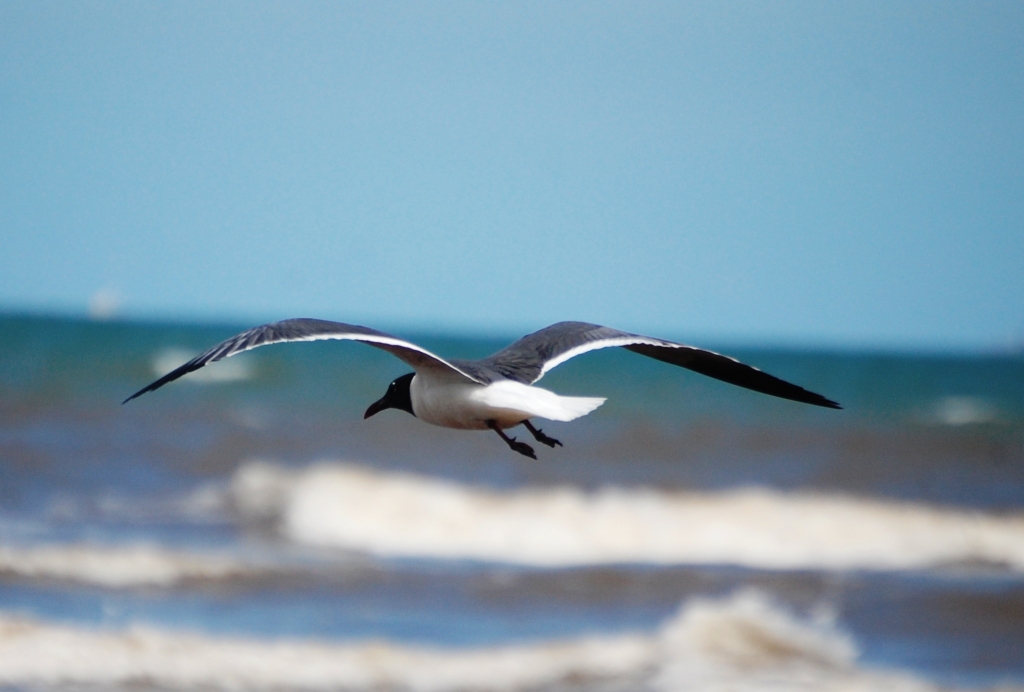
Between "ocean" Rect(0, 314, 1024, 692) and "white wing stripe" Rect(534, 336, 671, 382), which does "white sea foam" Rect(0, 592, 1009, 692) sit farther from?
"white wing stripe" Rect(534, 336, 671, 382)

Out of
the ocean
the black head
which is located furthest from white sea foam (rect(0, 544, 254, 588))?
the black head

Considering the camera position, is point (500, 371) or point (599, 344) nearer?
point (500, 371)

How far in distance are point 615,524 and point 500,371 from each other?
28.3ft

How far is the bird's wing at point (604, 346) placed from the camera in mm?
4516

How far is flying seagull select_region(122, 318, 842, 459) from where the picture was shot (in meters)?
3.90

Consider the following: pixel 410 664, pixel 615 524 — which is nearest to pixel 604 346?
pixel 410 664

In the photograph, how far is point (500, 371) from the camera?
449 centimetres

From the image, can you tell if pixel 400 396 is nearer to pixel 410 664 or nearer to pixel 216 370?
pixel 410 664

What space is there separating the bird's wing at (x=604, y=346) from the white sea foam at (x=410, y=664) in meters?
3.27

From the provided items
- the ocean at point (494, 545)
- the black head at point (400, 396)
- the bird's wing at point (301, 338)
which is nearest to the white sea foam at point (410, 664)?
the ocean at point (494, 545)

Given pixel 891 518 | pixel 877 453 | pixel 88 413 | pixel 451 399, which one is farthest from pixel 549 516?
pixel 451 399

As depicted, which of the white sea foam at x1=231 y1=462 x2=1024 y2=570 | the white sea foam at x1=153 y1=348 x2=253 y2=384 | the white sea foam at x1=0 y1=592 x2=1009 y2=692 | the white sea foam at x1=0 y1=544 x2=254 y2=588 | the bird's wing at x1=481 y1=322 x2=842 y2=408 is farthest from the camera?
the white sea foam at x1=153 y1=348 x2=253 y2=384

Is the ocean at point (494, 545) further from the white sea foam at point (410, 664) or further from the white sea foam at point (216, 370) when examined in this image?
the white sea foam at point (216, 370)

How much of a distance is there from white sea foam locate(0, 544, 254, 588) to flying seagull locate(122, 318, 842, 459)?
17.3 ft
